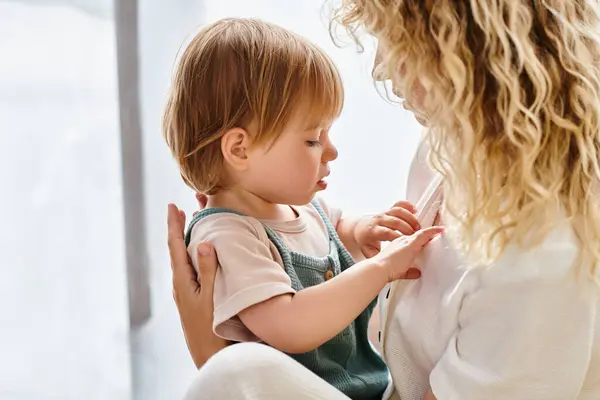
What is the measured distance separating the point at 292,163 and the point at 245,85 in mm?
123

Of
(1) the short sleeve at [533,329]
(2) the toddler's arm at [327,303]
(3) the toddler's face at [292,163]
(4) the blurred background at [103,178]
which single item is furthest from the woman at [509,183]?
(4) the blurred background at [103,178]

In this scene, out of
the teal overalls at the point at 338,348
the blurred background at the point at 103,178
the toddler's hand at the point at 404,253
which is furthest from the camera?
the blurred background at the point at 103,178

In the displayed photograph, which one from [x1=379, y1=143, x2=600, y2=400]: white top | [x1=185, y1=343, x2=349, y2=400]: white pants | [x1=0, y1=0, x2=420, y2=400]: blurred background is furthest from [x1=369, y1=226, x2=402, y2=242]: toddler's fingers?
[x1=0, y1=0, x2=420, y2=400]: blurred background

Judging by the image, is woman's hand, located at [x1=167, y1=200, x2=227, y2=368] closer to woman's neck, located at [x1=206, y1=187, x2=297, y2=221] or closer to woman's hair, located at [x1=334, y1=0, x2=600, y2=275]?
woman's neck, located at [x1=206, y1=187, x2=297, y2=221]

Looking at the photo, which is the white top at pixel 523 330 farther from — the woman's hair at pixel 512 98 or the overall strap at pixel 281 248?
the overall strap at pixel 281 248

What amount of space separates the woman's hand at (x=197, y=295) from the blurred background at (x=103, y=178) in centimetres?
53

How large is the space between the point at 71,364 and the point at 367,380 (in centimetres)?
81

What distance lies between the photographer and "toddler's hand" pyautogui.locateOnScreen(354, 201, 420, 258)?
3.67ft

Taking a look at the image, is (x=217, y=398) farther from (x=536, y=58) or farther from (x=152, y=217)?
(x=152, y=217)

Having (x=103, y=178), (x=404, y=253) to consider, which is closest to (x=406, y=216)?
(x=404, y=253)

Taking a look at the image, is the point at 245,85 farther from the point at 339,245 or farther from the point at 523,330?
the point at 523,330

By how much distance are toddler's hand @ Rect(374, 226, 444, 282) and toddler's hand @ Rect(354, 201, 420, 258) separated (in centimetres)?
9

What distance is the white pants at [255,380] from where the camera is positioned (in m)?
0.85

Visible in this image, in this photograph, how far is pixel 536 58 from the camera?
0.81 metres
